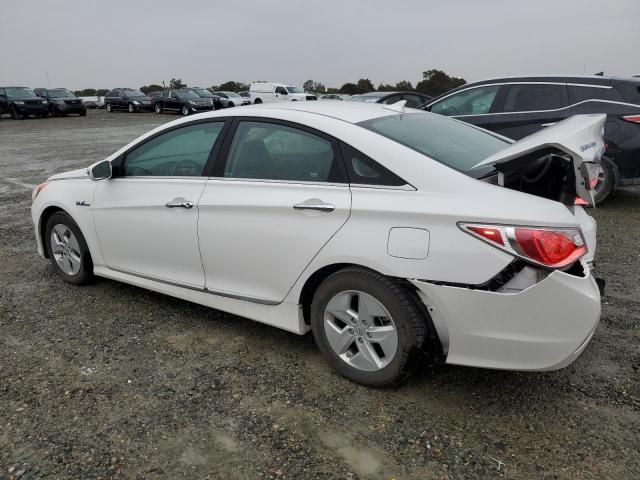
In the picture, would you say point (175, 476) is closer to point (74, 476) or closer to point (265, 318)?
point (74, 476)

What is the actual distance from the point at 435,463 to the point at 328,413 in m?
0.60

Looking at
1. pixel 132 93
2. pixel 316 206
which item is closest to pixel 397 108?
pixel 316 206

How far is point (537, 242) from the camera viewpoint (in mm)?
2344

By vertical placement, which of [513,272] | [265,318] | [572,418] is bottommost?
[572,418]

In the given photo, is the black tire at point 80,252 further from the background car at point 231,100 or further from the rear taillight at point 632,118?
the background car at point 231,100

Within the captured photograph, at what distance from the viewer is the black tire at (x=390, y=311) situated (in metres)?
2.63

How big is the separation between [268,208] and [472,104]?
552 cm

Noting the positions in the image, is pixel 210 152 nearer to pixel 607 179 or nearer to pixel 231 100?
pixel 607 179

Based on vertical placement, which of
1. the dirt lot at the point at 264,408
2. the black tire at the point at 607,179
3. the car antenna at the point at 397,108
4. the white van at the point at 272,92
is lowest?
the dirt lot at the point at 264,408

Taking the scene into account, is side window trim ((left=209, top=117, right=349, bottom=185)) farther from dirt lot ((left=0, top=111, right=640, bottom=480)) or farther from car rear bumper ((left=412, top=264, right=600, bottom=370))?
dirt lot ((left=0, top=111, right=640, bottom=480))

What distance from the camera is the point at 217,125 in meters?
3.49

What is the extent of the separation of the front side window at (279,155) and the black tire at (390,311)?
21.9 inches

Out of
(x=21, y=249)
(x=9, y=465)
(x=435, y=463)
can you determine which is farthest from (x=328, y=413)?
(x=21, y=249)

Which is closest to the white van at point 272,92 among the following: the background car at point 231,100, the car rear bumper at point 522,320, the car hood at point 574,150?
the background car at point 231,100
